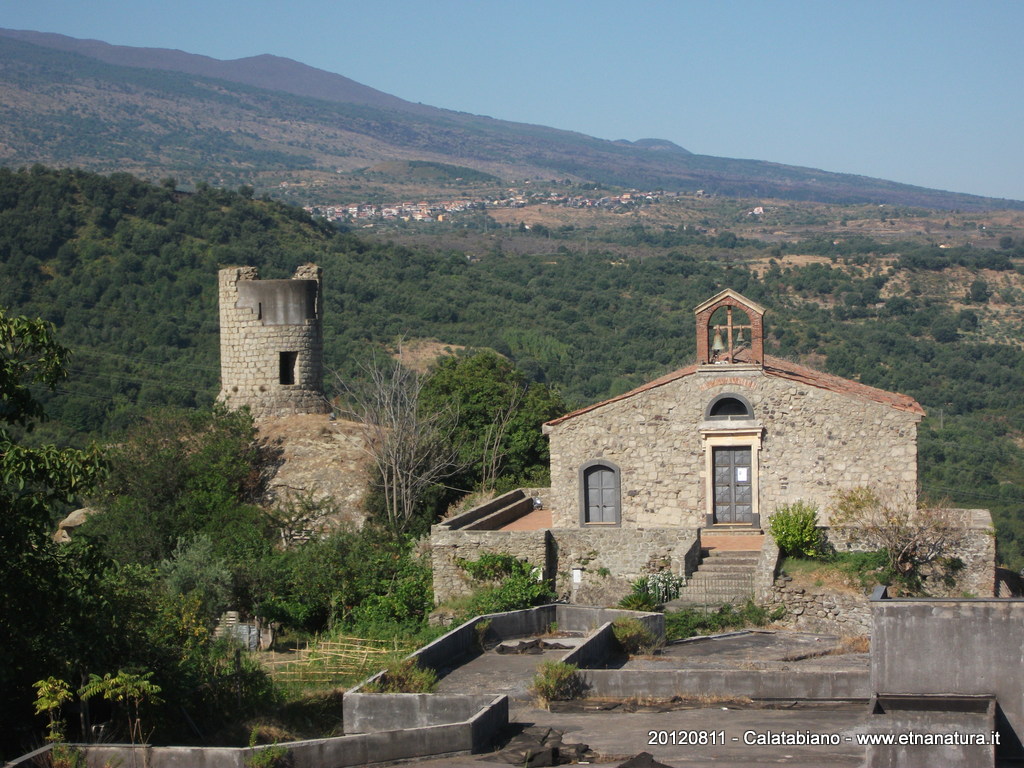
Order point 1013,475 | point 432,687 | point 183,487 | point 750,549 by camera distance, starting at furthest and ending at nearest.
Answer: point 1013,475, point 183,487, point 750,549, point 432,687

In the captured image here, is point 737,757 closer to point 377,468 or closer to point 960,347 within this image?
point 377,468

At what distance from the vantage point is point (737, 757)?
12.0m

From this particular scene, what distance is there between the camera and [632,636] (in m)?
17.5

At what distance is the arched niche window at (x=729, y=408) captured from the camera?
78.6ft

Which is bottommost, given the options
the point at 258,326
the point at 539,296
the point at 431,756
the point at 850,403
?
the point at 431,756

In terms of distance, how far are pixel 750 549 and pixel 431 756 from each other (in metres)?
11.5

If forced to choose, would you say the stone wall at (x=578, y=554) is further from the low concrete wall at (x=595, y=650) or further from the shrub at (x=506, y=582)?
the low concrete wall at (x=595, y=650)

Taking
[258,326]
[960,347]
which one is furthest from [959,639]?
[960,347]

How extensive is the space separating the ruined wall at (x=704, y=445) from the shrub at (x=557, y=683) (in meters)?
9.84

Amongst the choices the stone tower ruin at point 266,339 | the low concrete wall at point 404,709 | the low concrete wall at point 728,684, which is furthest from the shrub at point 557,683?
the stone tower ruin at point 266,339

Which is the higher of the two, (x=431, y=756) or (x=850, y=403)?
(x=850, y=403)

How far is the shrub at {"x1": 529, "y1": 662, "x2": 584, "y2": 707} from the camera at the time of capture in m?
14.5

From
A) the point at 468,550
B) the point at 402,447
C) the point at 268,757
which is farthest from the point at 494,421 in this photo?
the point at 268,757

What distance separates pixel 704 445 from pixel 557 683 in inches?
401
